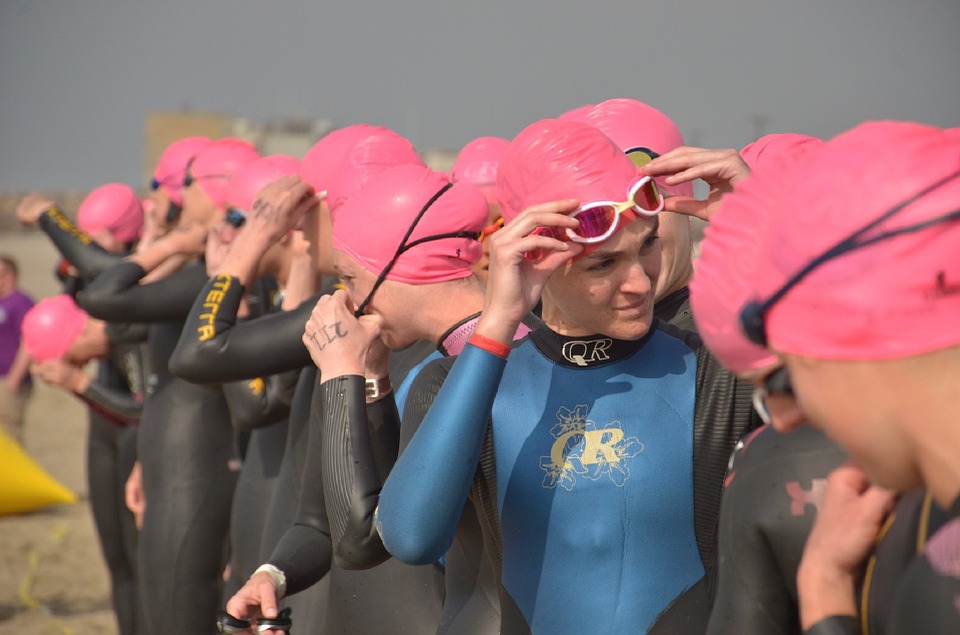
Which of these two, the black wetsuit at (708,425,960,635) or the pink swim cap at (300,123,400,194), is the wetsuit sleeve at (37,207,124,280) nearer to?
the pink swim cap at (300,123,400,194)

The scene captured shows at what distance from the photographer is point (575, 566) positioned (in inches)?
103

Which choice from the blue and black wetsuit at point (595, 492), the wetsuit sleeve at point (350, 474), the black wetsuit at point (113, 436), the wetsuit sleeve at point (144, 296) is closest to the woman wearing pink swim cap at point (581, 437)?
the blue and black wetsuit at point (595, 492)

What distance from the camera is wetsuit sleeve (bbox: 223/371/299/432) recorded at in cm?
469

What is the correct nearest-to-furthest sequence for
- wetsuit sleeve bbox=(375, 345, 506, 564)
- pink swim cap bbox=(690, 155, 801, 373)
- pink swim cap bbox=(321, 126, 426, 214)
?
pink swim cap bbox=(690, 155, 801, 373)
wetsuit sleeve bbox=(375, 345, 506, 564)
pink swim cap bbox=(321, 126, 426, 214)

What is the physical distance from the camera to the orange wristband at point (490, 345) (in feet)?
8.26

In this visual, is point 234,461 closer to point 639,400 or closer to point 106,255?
point 106,255

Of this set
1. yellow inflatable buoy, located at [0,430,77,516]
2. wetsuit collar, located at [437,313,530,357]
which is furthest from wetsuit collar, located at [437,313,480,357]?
yellow inflatable buoy, located at [0,430,77,516]

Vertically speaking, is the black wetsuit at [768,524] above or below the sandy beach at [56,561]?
above

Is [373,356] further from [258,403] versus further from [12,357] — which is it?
[12,357]

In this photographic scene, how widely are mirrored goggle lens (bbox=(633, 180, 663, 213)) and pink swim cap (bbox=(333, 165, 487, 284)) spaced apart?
0.84m

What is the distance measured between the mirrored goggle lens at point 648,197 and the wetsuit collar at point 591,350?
0.32 m

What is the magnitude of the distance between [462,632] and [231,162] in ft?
12.7

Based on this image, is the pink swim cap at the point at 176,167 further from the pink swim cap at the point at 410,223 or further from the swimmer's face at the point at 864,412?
the swimmer's face at the point at 864,412

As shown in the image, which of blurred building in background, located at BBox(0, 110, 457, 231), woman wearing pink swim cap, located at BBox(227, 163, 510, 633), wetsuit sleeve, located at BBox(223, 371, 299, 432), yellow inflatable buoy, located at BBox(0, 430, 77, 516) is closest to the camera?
woman wearing pink swim cap, located at BBox(227, 163, 510, 633)
